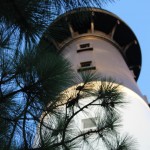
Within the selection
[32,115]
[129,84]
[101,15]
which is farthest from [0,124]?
[101,15]

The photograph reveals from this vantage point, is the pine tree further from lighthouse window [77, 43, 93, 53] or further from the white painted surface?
lighthouse window [77, 43, 93, 53]

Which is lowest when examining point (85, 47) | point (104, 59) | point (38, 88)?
point (38, 88)

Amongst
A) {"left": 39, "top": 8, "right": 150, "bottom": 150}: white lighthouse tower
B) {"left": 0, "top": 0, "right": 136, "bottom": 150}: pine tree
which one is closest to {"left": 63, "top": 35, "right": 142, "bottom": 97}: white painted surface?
{"left": 39, "top": 8, "right": 150, "bottom": 150}: white lighthouse tower

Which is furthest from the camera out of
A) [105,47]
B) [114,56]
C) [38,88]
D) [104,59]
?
[105,47]

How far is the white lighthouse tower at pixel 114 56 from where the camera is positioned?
6.77 metres

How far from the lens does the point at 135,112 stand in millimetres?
7125

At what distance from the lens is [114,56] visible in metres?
11.0

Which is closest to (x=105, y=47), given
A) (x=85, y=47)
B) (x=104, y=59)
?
(x=85, y=47)

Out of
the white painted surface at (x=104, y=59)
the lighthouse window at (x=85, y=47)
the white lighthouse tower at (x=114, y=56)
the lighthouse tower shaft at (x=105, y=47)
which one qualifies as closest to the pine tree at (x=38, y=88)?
the white lighthouse tower at (x=114, y=56)

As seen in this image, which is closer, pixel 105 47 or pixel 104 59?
pixel 104 59

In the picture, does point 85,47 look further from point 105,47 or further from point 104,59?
point 104,59

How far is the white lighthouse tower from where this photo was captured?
22.2ft

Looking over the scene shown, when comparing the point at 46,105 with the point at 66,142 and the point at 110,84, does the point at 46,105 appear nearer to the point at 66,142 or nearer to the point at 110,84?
the point at 66,142

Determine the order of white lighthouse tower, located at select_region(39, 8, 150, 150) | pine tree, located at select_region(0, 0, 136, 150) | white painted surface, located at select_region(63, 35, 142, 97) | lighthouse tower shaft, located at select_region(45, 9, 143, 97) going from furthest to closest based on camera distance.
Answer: lighthouse tower shaft, located at select_region(45, 9, 143, 97), white painted surface, located at select_region(63, 35, 142, 97), white lighthouse tower, located at select_region(39, 8, 150, 150), pine tree, located at select_region(0, 0, 136, 150)
